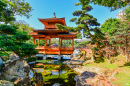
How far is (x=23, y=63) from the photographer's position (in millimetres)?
3396

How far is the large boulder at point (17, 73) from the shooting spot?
280 cm

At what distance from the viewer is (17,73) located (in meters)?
3.05

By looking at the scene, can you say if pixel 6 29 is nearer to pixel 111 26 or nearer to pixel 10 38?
pixel 10 38

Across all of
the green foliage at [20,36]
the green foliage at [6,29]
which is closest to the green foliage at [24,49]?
the green foliage at [20,36]

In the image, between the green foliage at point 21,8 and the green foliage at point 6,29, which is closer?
the green foliage at point 6,29

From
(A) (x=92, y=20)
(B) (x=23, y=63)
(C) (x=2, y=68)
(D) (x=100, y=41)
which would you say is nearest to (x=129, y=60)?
(D) (x=100, y=41)

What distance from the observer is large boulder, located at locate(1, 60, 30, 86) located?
280cm

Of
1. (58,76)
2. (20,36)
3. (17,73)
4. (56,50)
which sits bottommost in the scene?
(58,76)

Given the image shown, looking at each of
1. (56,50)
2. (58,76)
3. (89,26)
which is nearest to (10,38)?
(58,76)

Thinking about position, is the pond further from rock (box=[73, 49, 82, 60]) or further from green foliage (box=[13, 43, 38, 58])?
rock (box=[73, 49, 82, 60])

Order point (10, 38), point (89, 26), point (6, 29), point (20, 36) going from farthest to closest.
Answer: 1. point (89, 26)
2. point (20, 36)
3. point (6, 29)
4. point (10, 38)

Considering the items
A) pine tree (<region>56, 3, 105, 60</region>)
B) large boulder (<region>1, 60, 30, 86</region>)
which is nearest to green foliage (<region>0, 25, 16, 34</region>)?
large boulder (<region>1, 60, 30, 86</region>)

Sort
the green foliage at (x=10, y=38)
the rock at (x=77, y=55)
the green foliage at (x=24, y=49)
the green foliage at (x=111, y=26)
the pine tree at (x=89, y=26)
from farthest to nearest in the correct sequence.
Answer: the rock at (x=77, y=55) < the green foliage at (x=111, y=26) < the pine tree at (x=89, y=26) < the green foliage at (x=24, y=49) < the green foliage at (x=10, y=38)

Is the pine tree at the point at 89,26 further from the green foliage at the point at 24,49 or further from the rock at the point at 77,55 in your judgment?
the green foliage at the point at 24,49
